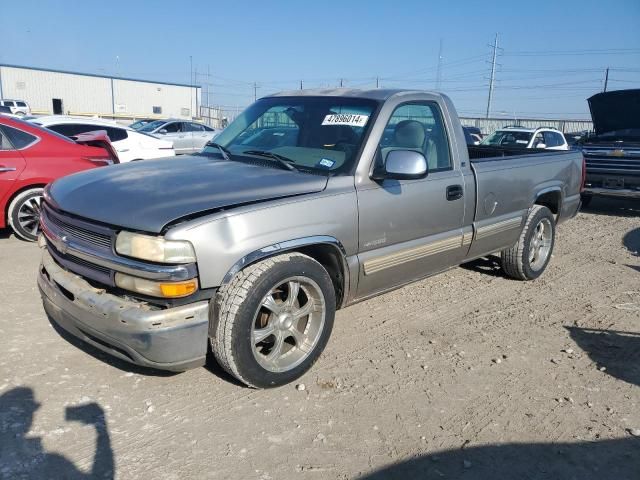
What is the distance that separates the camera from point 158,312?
269cm

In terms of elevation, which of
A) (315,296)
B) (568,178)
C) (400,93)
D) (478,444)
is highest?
(400,93)

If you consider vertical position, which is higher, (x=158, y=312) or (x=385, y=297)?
(x=158, y=312)

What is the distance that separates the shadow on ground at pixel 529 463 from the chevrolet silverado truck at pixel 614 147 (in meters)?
7.74

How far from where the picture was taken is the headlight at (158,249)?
2.64 metres

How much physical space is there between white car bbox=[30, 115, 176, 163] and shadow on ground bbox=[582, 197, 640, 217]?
8570mm

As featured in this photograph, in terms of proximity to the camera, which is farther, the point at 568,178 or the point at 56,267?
the point at 568,178

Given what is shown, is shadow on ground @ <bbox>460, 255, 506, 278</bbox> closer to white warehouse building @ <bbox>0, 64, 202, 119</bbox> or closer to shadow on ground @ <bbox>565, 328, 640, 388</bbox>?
shadow on ground @ <bbox>565, 328, 640, 388</bbox>

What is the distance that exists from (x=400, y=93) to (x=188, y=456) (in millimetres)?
2910

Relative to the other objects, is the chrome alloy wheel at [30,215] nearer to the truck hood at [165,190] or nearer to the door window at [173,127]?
the truck hood at [165,190]

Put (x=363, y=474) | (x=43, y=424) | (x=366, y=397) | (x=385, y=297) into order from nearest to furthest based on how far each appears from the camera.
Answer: (x=363, y=474), (x=43, y=424), (x=366, y=397), (x=385, y=297)

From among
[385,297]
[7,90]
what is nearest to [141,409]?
[385,297]

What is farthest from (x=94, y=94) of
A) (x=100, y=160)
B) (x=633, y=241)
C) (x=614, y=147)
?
(x=633, y=241)

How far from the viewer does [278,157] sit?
3.74 meters

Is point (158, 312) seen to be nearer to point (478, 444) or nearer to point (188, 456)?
point (188, 456)
